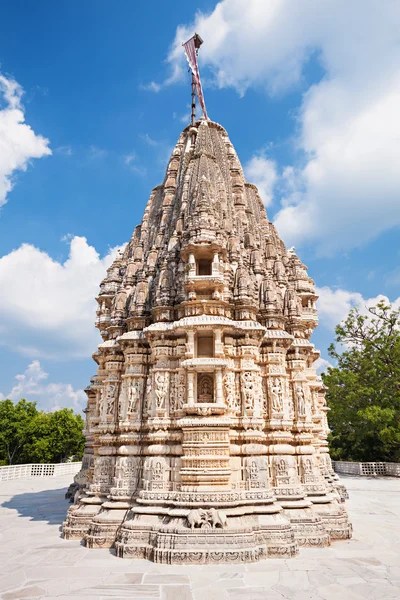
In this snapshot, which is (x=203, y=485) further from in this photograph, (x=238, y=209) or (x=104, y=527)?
(x=238, y=209)

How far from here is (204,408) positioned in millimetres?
12180

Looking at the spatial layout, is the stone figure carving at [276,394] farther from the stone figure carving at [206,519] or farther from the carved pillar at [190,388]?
the stone figure carving at [206,519]

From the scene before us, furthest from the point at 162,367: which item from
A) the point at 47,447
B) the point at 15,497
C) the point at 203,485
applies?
the point at 47,447

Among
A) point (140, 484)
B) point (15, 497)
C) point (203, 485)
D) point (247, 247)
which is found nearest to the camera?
point (203, 485)

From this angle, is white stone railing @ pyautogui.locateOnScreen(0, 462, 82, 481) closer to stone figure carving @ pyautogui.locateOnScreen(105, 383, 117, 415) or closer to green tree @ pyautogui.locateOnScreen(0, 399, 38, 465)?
green tree @ pyautogui.locateOnScreen(0, 399, 38, 465)

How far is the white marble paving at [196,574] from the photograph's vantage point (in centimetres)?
818

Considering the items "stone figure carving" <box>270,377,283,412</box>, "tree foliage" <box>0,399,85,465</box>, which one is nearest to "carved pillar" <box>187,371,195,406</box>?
"stone figure carving" <box>270,377,283,412</box>

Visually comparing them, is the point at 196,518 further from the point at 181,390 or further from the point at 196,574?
the point at 181,390

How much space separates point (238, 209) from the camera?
17766 mm

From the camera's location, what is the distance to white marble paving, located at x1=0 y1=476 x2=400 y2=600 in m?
8.18

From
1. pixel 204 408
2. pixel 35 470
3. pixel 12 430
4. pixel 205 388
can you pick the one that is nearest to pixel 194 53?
pixel 205 388

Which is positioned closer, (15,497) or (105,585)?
(105,585)

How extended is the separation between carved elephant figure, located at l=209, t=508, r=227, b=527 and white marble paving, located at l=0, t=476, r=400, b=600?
101 centimetres

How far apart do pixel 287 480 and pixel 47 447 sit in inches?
1293
